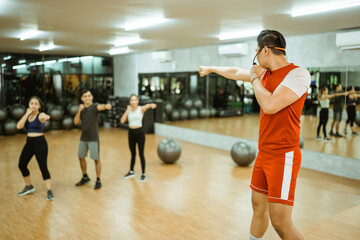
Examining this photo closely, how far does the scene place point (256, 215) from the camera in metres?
1.97

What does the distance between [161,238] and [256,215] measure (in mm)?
1619

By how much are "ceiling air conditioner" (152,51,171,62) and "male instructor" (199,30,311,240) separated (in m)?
7.78

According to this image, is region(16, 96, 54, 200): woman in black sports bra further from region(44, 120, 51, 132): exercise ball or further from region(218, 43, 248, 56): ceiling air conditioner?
region(44, 120, 51, 132): exercise ball

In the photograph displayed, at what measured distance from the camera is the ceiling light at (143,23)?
4977mm

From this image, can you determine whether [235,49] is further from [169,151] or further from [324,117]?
[169,151]

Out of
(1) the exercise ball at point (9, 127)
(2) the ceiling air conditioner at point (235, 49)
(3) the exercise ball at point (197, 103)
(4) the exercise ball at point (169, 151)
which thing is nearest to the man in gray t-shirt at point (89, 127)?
(4) the exercise ball at point (169, 151)

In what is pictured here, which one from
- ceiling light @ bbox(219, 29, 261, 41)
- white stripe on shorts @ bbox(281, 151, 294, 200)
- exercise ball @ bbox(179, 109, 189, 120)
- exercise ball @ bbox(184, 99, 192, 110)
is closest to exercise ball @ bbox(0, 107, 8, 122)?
exercise ball @ bbox(179, 109, 189, 120)

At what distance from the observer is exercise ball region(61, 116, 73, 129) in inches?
435

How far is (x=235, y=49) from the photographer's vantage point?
7.29 metres

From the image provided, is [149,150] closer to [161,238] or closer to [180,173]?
[180,173]

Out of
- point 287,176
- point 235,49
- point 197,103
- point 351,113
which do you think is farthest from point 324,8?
point 197,103

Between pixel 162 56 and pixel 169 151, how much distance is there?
159 inches

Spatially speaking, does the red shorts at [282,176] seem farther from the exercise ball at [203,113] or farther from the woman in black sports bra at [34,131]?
the exercise ball at [203,113]

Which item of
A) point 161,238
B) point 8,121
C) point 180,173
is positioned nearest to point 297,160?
point 161,238
